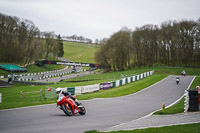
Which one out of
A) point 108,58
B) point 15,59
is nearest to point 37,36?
point 15,59

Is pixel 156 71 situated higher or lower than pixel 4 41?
lower

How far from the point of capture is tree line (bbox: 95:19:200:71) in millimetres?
69062

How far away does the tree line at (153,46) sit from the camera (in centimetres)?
6906

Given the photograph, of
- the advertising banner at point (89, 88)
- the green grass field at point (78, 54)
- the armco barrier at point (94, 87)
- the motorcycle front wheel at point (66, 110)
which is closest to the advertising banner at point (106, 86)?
the armco barrier at point (94, 87)

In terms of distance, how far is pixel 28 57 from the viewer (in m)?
86.2

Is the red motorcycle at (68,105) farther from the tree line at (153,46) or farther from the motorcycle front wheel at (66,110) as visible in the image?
the tree line at (153,46)

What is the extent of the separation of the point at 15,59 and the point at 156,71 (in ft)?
171

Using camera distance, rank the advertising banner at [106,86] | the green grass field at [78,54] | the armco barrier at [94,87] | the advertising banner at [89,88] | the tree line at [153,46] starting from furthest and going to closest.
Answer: the green grass field at [78,54] → the tree line at [153,46] → the advertising banner at [106,86] → the advertising banner at [89,88] → the armco barrier at [94,87]

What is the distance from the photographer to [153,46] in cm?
7575

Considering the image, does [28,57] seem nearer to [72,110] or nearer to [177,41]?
[177,41]

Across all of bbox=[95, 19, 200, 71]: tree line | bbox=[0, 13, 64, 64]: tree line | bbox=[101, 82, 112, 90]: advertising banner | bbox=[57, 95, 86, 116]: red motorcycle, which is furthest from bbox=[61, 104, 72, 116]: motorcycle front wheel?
bbox=[0, 13, 64, 64]: tree line

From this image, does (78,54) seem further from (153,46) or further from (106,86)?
(106,86)

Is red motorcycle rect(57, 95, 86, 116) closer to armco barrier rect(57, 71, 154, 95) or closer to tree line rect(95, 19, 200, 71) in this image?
armco barrier rect(57, 71, 154, 95)

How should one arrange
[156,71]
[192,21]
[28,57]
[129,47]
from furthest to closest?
[28,57] < [129,47] < [192,21] < [156,71]
